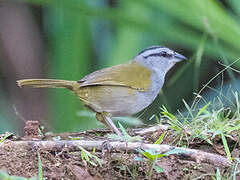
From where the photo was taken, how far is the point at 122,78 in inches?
182

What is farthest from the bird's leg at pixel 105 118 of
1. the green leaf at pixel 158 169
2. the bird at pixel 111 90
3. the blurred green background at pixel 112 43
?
the green leaf at pixel 158 169

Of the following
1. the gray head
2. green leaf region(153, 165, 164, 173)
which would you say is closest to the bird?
the gray head

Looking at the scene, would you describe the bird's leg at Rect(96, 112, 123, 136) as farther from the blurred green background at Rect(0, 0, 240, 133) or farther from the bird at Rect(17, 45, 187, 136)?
the blurred green background at Rect(0, 0, 240, 133)

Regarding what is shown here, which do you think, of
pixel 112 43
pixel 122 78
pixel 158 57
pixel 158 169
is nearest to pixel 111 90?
pixel 122 78

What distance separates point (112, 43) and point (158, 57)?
139 centimetres

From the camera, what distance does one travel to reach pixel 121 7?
18.7ft

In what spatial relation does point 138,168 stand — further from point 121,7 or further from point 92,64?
point 92,64

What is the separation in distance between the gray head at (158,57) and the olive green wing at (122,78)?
307 millimetres

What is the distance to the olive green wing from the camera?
4516mm

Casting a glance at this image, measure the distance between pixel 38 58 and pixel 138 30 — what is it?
2.39 m

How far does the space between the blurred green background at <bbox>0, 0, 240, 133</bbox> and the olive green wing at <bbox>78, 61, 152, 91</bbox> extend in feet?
0.91

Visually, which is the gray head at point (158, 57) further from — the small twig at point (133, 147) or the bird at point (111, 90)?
the small twig at point (133, 147)

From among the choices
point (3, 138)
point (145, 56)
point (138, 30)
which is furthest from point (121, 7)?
point (3, 138)

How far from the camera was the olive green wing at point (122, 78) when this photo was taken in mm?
4516
